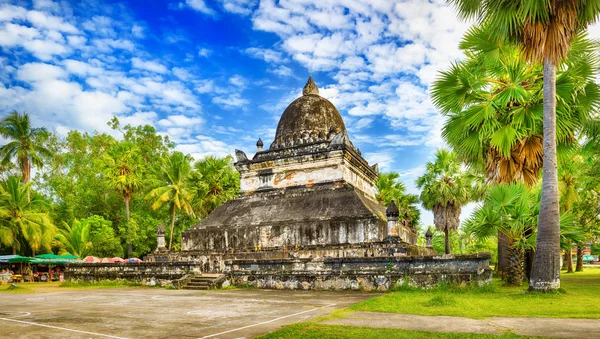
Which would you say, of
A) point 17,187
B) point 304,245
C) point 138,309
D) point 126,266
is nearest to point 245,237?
point 304,245

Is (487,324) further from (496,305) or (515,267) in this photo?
(515,267)

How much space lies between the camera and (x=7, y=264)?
96.5 feet

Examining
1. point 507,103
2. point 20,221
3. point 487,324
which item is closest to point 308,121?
point 507,103

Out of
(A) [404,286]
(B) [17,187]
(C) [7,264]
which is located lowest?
(C) [7,264]

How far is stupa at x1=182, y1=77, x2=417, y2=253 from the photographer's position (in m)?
17.2

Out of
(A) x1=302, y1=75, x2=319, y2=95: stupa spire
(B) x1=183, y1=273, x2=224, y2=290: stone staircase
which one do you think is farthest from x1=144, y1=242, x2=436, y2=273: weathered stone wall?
(A) x1=302, y1=75, x2=319, y2=95: stupa spire

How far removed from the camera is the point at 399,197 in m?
33.4

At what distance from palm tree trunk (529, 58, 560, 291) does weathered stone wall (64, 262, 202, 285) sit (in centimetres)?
1207

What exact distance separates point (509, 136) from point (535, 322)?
21.5ft

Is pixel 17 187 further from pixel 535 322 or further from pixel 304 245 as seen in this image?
pixel 535 322

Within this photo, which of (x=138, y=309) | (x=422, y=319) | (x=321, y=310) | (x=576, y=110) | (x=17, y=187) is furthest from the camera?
(x=17, y=187)

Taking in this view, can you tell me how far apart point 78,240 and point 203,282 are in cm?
2035

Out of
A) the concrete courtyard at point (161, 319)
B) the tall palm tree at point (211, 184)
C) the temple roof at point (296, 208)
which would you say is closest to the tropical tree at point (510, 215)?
the temple roof at point (296, 208)

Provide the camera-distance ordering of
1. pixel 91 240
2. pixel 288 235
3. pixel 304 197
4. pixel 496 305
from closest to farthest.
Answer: pixel 496 305 < pixel 288 235 < pixel 304 197 < pixel 91 240
